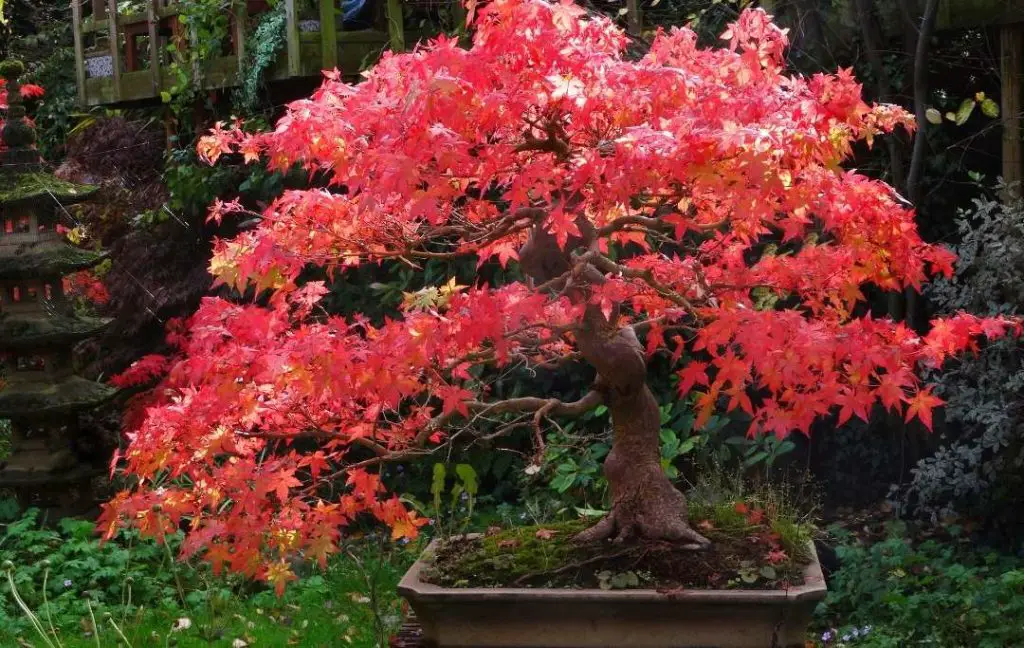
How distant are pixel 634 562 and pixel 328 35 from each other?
131 inches

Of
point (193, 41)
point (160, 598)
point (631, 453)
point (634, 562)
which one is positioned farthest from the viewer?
point (193, 41)

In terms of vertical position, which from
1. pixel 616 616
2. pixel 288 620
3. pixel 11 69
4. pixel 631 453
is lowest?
pixel 288 620

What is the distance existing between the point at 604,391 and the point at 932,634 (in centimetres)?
144

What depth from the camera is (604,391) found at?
3.10m

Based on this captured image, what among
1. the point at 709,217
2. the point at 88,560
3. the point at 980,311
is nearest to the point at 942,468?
the point at 980,311

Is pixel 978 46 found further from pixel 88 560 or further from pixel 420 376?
pixel 88 560

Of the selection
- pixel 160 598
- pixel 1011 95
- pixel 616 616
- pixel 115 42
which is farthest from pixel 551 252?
pixel 115 42

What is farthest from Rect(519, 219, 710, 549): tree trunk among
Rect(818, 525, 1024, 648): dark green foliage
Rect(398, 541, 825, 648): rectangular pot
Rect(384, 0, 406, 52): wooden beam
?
Rect(384, 0, 406, 52): wooden beam

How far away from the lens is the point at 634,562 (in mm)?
2895

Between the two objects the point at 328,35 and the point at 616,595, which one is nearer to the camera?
the point at 616,595

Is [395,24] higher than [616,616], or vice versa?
[395,24]

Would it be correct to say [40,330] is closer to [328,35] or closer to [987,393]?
[328,35]

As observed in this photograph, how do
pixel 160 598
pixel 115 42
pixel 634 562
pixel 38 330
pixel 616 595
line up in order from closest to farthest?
pixel 616 595 → pixel 634 562 → pixel 160 598 → pixel 38 330 → pixel 115 42

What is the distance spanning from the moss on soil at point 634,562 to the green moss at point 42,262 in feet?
9.19
